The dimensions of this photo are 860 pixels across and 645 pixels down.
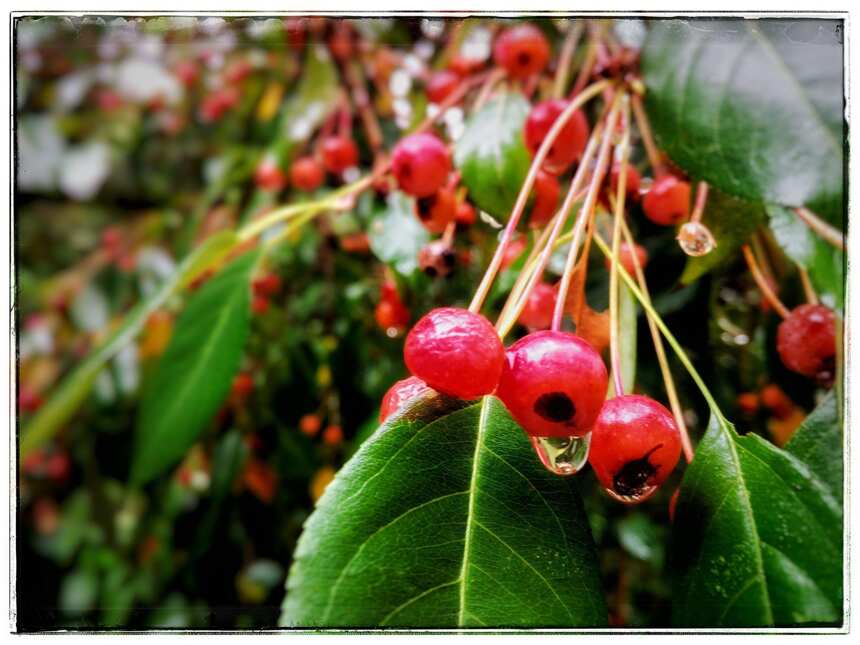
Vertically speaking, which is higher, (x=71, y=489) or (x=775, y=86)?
(x=775, y=86)

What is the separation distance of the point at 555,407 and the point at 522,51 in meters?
0.43

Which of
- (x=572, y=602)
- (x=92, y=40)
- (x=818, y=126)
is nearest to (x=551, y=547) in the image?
(x=572, y=602)

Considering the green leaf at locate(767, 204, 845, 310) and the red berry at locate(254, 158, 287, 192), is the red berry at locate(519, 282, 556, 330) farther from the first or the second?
the red berry at locate(254, 158, 287, 192)

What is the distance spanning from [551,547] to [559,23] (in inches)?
19.2

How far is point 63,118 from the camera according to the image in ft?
5.04

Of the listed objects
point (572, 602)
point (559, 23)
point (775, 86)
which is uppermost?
point (559, 23)

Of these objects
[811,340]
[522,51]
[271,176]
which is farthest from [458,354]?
[271,176]

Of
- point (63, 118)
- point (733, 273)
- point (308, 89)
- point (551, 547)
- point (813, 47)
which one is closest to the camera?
point (551, 547)

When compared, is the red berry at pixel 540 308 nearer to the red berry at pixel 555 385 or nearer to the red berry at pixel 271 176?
the red berry at pixel 555 385

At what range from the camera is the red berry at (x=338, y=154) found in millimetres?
867

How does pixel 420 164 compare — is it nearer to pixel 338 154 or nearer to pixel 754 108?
pixel 754 108

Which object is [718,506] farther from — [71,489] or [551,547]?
[71,489]

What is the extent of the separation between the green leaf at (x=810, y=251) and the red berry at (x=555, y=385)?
0.78 feet

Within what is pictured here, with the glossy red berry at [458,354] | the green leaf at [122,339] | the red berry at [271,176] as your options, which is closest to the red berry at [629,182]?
the glossy red berry at [458,354]
